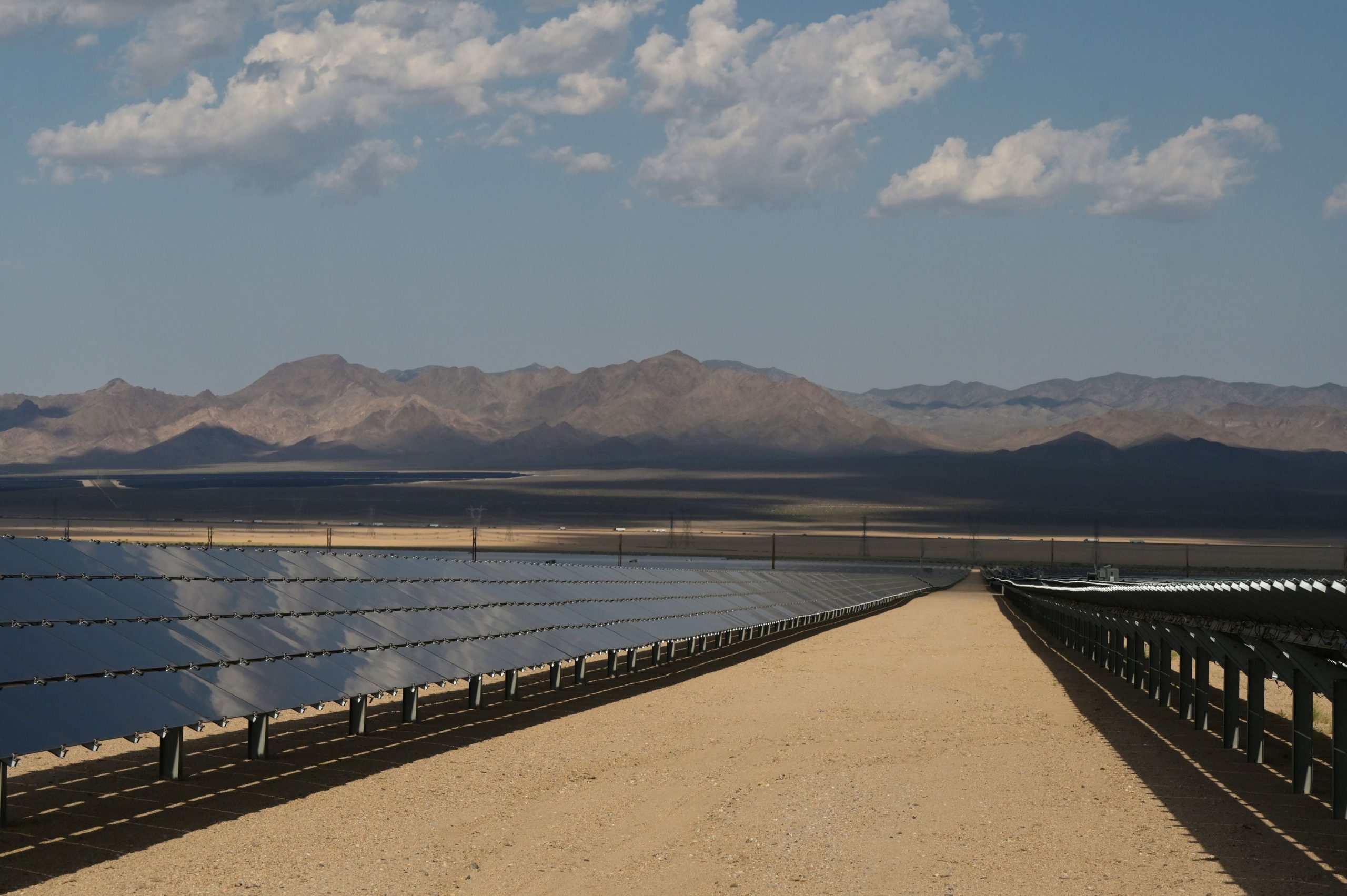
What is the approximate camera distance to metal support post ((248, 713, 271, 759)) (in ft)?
68.6

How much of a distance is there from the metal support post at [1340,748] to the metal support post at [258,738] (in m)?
13.5

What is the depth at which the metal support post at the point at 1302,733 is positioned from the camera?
18891 millimetres

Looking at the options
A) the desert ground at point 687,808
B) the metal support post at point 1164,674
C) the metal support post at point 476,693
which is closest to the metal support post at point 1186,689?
the desert ground at point 687,808

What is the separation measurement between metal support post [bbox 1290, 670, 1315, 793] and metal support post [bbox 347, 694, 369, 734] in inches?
517

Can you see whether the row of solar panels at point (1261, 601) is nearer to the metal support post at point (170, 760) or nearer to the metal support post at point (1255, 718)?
the metal support post at point (1255, 718)

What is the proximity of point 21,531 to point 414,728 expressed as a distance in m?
118

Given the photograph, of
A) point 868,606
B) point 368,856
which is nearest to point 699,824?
point 368,856

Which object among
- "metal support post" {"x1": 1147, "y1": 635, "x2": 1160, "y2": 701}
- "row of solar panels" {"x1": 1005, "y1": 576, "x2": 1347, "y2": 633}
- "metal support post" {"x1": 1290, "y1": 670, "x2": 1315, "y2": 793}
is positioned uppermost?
"row of solar panels" {"x1": 1005, "y1": 576, "x2": 1347, "y2": 633}

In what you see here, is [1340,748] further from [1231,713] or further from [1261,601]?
[1231,713]

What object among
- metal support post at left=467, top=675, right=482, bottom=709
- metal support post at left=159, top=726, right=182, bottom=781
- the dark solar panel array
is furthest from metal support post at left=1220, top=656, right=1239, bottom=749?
metal support post at left=159, top=726, right=182, bottom=781

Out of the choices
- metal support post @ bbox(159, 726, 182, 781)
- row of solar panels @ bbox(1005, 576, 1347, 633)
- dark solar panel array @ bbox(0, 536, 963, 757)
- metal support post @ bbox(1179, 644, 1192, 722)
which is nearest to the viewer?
row of solar panels @ bbox(1005, 576, 1347, 633)

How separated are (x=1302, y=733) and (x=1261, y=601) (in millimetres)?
1823

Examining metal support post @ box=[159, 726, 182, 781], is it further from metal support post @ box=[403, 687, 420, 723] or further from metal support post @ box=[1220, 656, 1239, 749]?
metal support post @ box=[1220, 656, 1239, 749]

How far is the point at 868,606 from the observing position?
7381 centimetres
